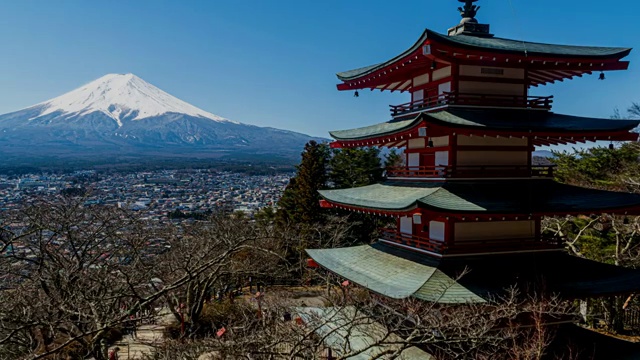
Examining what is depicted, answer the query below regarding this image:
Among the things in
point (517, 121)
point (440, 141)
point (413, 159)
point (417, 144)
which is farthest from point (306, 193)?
point (517, 121)

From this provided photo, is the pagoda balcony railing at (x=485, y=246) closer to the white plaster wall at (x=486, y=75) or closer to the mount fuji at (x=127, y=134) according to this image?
the white plaster wall at (x=486, y=75)

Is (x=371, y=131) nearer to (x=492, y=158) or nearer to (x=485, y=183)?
(x=492, y=158)

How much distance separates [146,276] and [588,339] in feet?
38.0

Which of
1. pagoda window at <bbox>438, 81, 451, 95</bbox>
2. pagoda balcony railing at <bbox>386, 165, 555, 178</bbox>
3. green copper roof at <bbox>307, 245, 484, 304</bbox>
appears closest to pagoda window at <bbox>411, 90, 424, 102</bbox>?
pagoda window at <bbox>438, 81, 451, 95</bbox>

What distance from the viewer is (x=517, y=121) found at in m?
10.6

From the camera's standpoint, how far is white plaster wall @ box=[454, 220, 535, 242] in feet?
34.4

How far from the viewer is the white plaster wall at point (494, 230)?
10.5 metres

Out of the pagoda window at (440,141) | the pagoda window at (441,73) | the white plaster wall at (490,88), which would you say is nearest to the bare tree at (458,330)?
the pagoda window at (440,141)

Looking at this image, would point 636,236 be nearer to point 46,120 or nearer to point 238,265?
point 238,265

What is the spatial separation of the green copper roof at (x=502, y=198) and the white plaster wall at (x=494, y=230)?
0.73 meters

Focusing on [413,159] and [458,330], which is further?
[413,159]

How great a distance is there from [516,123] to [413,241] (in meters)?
3.65

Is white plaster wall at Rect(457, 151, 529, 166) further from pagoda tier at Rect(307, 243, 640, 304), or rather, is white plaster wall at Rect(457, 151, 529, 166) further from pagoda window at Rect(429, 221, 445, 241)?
pagoda tier at Rect(307, 243, 640, 304)

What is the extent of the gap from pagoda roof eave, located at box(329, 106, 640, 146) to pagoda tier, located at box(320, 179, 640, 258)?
1.34 metres
